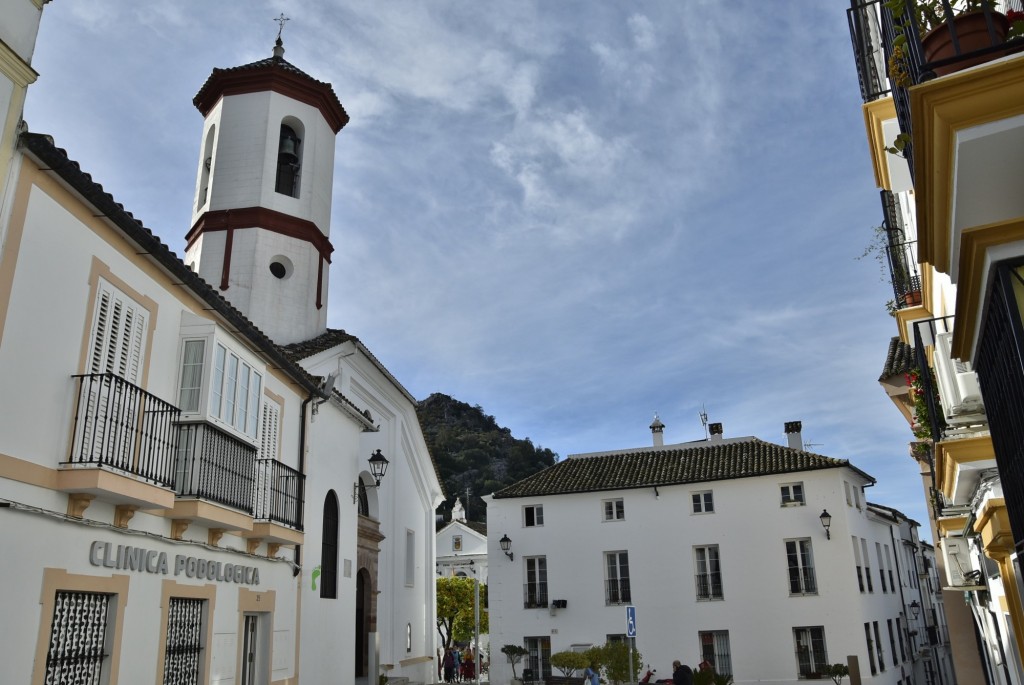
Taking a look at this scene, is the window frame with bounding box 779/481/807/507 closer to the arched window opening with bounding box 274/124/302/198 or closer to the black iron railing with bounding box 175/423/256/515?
the arched window opening with bounding box 274/124/302/198

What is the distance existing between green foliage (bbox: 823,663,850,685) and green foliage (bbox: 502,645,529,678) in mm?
10629

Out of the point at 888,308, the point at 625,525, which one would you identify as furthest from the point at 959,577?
the point at 625,525

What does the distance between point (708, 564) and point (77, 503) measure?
25010mm

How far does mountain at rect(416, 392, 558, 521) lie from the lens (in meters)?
98.8

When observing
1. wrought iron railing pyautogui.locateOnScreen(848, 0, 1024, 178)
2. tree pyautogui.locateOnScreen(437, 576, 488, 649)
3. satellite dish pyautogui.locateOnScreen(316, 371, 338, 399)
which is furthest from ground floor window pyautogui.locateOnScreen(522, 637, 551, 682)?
wrought iron railing pyautogui.locateOnScreen(848, 0, 1024, 178)

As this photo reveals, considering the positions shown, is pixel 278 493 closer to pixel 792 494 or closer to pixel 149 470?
pixel 149 470

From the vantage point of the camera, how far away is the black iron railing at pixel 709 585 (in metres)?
28.5

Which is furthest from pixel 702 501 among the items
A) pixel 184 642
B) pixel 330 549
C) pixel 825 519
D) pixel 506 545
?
pixel 184 642

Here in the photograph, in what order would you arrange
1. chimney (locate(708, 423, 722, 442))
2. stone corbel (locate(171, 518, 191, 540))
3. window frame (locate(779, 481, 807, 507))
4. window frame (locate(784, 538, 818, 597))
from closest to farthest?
stone corbel (locate(171, 518, 191, 540)), window frame (locate(784, 538, 818, 597)), window frame (locate(779, 481, 807, 507)), chimney (locate(708, 423, 722, 442))

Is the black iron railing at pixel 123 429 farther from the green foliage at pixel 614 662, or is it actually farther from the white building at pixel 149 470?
the green foliage at pixel 614 662

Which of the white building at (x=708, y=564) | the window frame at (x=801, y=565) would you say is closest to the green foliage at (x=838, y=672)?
the white building at (x=708, y=564)

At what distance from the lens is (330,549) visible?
1523cm

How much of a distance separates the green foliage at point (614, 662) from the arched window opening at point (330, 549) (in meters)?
12.4

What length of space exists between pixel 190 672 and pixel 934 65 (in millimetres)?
10109
